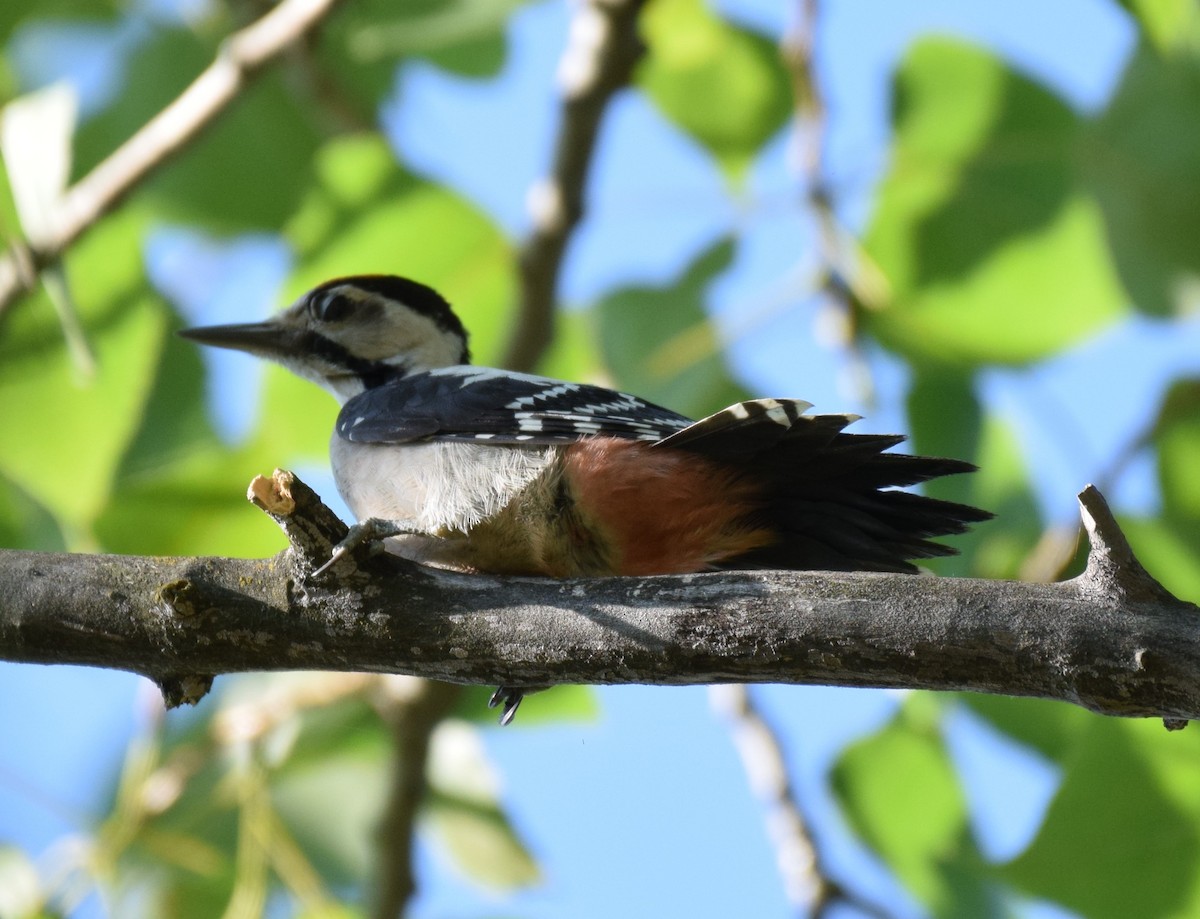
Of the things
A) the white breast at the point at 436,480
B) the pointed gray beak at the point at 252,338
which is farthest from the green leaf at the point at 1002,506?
the pointed gray beak at the point at 252,338

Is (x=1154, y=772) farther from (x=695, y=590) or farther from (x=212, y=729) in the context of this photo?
(x=212, y=729)

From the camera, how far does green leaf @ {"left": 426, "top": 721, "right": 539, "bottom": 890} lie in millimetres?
4312

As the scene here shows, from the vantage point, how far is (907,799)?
348cm

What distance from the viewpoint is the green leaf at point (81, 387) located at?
3.25 m

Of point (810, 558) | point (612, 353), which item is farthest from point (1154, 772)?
point (612, 353)

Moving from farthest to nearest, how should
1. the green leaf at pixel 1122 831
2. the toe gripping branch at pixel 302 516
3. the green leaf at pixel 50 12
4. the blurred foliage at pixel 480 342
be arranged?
the green leaf at pixel 50 12
the blurred foliage at pixel 480 342
the green leaf at pixel 1122 831
the toe gripping branch at pixel 302 516

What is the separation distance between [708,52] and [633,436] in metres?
1.72

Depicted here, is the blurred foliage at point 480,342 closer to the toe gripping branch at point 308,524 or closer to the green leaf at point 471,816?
the green leaf at point 471,816

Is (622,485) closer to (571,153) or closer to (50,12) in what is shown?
(571,153)

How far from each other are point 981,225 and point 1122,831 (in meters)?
1.83

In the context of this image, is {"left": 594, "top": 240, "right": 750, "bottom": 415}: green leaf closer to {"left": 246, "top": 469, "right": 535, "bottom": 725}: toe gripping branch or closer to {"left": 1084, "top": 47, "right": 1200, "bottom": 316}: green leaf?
{"left": 1084, "top": 47, "right": 1200, "bottom": 316}: green leaf

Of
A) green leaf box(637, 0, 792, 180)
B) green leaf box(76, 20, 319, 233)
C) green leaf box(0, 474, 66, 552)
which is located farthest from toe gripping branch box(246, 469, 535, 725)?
green leaf box(76, 20, 319, 233)

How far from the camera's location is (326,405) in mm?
4023

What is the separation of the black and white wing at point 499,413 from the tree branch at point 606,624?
2.35 feet
